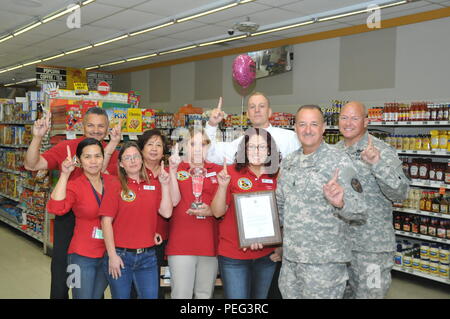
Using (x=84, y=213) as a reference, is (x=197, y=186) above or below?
above

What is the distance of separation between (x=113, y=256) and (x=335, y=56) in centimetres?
689

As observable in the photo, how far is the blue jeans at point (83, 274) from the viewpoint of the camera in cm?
279

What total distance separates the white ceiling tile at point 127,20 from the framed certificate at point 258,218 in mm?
6050

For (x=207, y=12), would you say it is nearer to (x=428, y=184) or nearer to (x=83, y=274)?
(x=428, y=184)

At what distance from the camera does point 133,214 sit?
9.20ft

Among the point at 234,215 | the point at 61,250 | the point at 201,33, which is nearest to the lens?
the point at 234,215

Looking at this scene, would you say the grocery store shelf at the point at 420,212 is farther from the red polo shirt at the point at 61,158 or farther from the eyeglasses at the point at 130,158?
the eyeglasses at the point at 130,158

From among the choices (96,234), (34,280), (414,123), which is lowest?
(34,280)


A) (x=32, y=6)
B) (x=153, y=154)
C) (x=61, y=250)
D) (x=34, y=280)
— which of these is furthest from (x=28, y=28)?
(x=153, y=154)

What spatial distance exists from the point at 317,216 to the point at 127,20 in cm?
707

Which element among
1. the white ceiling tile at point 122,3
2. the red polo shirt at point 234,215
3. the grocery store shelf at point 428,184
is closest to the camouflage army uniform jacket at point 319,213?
the red polo shirt at point 234,215

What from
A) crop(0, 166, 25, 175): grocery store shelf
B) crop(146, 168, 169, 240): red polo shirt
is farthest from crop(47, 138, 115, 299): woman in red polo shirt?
crop(0, 166, 25, 175): grocery store shelf

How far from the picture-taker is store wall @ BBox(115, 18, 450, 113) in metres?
6.84
